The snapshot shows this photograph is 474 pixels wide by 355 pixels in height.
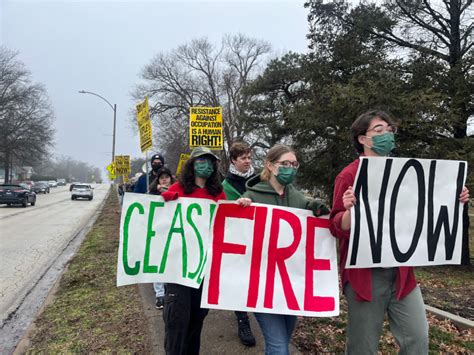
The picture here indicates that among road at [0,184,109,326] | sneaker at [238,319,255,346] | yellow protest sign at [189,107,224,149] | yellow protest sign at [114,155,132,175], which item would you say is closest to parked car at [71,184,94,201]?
road at [0,184,109,326]

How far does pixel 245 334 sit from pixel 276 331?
1.37 metres

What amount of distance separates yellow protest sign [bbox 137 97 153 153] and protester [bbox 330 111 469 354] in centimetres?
540

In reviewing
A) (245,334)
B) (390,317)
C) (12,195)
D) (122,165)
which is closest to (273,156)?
(390,317)

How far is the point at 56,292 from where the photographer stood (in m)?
5.83

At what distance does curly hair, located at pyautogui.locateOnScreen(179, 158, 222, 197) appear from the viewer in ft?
10.3

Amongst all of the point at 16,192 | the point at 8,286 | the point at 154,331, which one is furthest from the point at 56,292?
the point at 16,192

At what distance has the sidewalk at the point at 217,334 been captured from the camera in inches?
143

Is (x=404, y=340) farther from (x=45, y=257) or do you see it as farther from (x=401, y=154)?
(x=45, y=257)

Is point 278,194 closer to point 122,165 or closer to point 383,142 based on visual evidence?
point 383,142

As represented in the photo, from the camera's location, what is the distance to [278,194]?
2.84 m

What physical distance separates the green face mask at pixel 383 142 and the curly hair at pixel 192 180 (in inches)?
52.6

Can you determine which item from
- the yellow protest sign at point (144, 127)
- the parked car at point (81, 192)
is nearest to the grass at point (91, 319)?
the yellow protest sign at point (144, 127)

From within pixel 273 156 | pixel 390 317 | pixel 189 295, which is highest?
pixel 273 156

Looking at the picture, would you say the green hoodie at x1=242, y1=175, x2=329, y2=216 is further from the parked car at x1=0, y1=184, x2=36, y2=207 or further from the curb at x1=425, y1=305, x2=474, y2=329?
the parked car at x1=0, y1=184, x2=36, y2=207
